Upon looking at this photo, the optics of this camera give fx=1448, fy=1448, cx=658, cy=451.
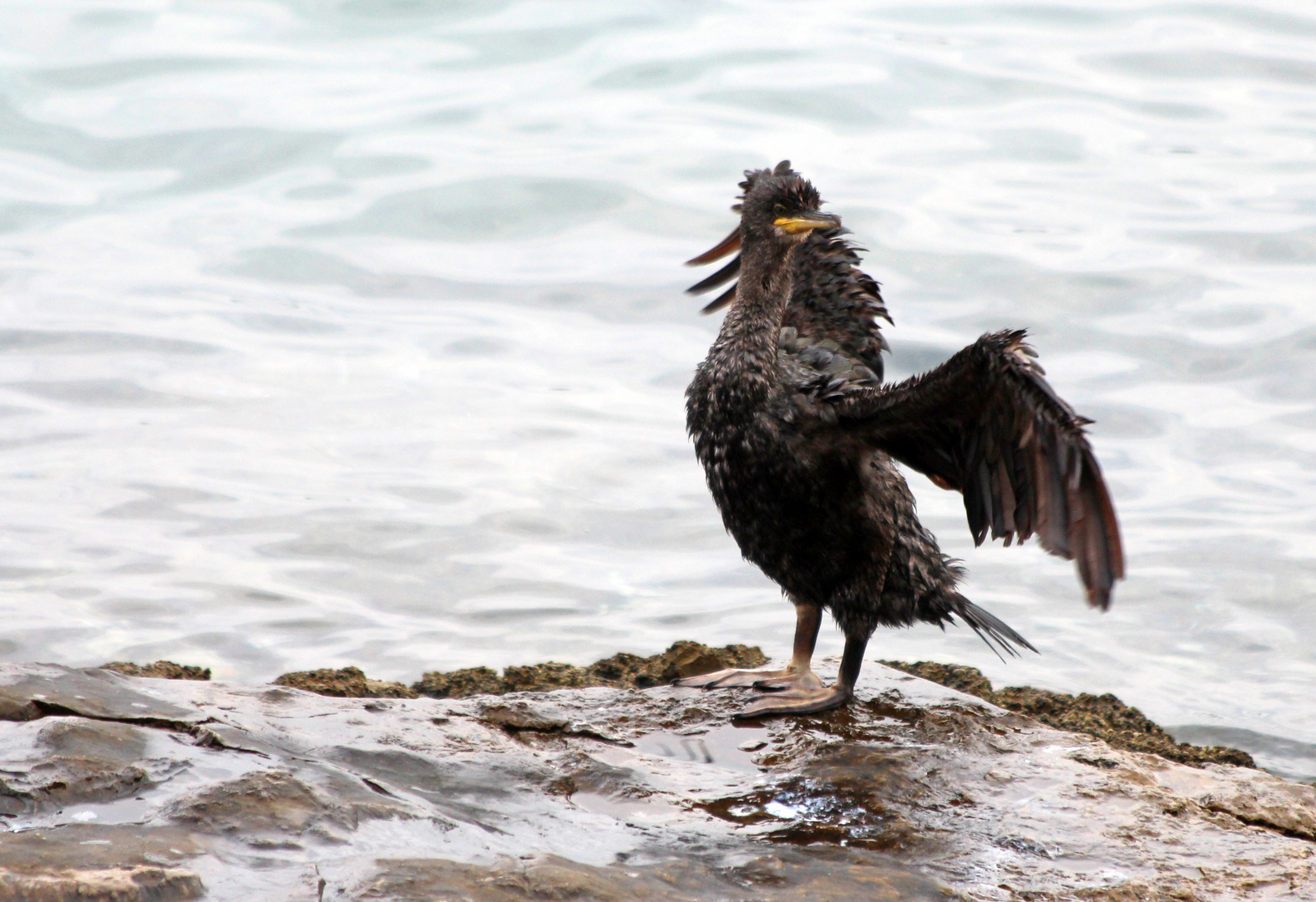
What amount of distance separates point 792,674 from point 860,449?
75 centimetres

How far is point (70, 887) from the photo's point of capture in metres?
2.41

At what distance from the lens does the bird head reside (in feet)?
15.3

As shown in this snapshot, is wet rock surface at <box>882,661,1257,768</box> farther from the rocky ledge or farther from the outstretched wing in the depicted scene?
the outstretched wing

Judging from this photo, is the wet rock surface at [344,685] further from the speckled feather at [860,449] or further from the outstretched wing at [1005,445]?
the outstretched wing at [1005,445]

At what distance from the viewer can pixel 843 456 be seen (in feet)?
14.1

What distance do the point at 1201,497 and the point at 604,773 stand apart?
5238mm

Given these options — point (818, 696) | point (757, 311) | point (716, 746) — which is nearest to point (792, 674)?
point (818, 696)

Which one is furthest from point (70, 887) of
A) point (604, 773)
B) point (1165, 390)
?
point (1165, 390)

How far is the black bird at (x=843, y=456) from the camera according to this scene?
376 centimetres

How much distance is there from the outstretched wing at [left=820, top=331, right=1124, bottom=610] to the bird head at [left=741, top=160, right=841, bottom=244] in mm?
611

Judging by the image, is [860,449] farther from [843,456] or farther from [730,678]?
[730,678]

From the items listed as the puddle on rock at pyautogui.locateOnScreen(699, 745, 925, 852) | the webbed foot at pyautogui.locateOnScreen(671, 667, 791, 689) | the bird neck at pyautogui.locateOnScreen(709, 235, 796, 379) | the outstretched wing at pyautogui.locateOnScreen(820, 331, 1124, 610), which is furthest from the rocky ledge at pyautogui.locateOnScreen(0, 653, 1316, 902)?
the bird neck at pyautogui.locateOnScreen(709, 235, 796, 379)

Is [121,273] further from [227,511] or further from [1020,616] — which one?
[1020,616]

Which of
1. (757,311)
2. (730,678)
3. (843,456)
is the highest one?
(757,311)
